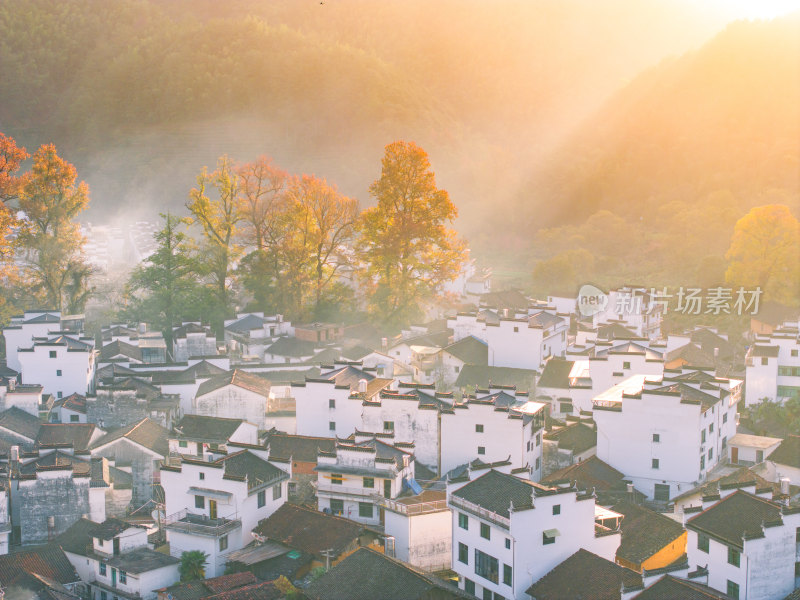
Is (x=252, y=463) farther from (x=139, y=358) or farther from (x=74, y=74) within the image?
(x=74, y=74)

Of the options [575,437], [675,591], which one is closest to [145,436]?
[575,437]

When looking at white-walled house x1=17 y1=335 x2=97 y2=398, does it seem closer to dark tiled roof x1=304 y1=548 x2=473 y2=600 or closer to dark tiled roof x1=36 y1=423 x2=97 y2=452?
dark tiled roof x1=36 y1=423 x2=97 y2=452

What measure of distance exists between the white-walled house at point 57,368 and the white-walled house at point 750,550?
18.3 m

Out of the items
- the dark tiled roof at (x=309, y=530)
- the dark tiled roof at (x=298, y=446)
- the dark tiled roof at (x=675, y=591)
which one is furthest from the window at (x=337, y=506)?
the dark tiled roof at (x=675, y=591)

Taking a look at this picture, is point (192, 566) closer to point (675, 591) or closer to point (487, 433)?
point (487, 433)

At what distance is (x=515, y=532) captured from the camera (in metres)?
18.1

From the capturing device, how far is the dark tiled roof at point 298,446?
78.0 feet

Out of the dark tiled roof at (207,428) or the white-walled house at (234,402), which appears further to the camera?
the white-walled house at (234,402)

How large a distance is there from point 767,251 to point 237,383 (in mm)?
22573

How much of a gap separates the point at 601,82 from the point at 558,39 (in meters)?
6.41

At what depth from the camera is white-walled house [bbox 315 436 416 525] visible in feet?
71.9

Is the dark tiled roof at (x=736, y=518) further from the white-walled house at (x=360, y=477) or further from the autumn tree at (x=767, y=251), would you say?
the autumn tree at (x=767, y=251)

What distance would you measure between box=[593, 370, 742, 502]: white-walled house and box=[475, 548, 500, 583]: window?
263 inches

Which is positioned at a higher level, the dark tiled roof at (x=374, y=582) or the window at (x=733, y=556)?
the window at (x=733, y=556)
